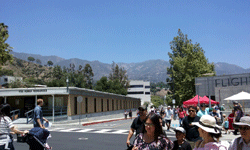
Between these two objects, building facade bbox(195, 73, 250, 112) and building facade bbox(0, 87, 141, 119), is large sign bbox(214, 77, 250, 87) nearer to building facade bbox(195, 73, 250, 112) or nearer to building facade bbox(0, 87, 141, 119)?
building facade bbox(195, 73, 250, 112)

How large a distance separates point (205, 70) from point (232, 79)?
8.57m

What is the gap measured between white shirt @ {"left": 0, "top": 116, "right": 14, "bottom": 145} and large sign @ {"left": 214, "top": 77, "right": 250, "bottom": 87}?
1377 inches

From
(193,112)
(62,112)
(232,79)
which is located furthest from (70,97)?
(193,112)

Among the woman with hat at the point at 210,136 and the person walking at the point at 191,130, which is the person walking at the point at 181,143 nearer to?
the woman with hat at the point at 210,136

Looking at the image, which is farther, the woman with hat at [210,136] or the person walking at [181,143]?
the person walking at [181,143]

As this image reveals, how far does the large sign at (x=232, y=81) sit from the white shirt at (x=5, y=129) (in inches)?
1377

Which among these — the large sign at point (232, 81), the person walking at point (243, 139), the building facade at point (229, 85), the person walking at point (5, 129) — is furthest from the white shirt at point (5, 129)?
the large sign at point (232, 81)

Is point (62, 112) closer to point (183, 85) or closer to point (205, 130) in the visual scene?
point (183, 85)

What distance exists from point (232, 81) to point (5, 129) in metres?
35.1

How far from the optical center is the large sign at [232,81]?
113 feet

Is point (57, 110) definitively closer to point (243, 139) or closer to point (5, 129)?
point (5, 129)

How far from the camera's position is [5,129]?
5051mm

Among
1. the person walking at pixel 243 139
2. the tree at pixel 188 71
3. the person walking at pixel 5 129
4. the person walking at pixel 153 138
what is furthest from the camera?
the tree at pixel 188 71

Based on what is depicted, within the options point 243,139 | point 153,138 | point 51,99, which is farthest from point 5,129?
point 51,99
